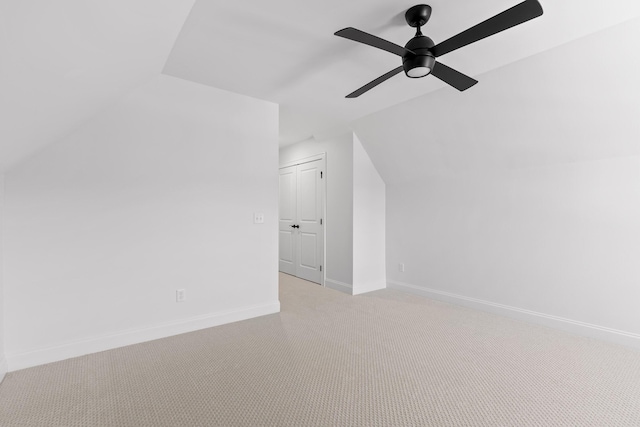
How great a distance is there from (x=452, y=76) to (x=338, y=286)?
310 centimetres

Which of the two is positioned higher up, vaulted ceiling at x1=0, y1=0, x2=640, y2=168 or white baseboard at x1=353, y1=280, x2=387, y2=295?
vaulted ceiling at x1=0, y1=0, x2=640, y2=168

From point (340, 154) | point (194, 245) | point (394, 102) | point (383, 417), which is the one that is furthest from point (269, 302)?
point (394, 102)

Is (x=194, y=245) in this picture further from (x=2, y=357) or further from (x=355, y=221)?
(x=355, y=221)

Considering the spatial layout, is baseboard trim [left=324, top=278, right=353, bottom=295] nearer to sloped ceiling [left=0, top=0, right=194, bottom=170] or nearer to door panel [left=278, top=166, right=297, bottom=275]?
door panel [left=278, top=166, right=297, bottom=275]

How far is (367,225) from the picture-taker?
14.5 ft

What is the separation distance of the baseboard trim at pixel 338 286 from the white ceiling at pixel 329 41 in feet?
8.02

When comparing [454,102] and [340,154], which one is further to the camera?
[340,154]

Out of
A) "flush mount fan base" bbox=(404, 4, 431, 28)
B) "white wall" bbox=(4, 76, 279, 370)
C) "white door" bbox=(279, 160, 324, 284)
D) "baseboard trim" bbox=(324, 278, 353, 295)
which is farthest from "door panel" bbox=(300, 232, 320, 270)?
"flush mount fan base" bbox=(404, 4, 431, 28)

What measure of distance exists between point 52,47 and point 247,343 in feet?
7.44

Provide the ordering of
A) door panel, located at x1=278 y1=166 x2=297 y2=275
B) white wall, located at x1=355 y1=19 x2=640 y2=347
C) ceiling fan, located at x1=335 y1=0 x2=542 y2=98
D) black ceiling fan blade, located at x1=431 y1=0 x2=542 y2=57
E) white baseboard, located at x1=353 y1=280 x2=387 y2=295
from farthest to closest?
door panel, located at x1=278 y1=166 x2=297 y2=275, white baseboard, located at x1=353 y1=280 x2=387 y2=295, white wall, located at x1=355 y1=19 x2=640 y2=347, ceiling fan, located at x1=335 y1=0 x2=542 y2=98, black ceiling fan blade, located at x1=431 y1=0 x2=542 y2=57

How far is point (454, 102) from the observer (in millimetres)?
3146

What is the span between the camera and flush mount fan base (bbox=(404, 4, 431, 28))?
6.02 ft

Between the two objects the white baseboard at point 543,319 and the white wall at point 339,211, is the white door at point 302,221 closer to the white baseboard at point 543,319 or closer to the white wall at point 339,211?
the white wall at point 339,211

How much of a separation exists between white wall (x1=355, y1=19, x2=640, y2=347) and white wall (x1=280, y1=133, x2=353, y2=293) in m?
0.45
